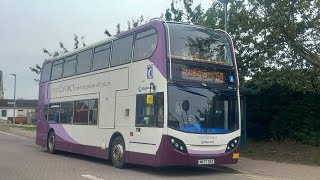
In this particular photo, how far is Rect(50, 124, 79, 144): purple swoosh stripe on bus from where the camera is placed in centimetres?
1913

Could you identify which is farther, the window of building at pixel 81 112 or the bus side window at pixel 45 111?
the bus side window at pixel 45 111

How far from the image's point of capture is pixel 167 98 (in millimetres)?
12859

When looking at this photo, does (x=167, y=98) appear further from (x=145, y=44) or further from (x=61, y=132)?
(x=61, y=132)

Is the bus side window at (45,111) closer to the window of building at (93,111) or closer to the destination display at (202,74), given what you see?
the window of building at (93,111)

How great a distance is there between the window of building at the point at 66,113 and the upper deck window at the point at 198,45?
724 centimetres

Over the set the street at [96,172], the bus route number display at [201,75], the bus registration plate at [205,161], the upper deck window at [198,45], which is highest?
the upper deck window at [198,45]

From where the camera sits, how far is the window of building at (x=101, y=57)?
16453mm

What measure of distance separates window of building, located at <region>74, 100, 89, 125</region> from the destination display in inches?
223

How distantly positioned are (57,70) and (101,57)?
484 cm

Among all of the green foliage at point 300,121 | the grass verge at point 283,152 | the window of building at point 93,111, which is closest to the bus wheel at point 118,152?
the window of building at point 93,111

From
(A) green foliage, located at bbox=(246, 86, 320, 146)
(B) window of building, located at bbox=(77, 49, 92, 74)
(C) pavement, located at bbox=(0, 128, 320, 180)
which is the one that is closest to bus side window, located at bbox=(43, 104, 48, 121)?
(B) window of building, located at bbox=(77, 49, 92, 74)

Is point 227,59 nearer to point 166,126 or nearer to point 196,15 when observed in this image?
point 166,126

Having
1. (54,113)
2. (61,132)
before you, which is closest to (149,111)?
(61,132)

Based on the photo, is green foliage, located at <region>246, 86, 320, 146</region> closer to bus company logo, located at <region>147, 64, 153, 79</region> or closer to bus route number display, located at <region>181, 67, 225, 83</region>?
bus route number display, located at <region>181, 67, 225, 83</region>
